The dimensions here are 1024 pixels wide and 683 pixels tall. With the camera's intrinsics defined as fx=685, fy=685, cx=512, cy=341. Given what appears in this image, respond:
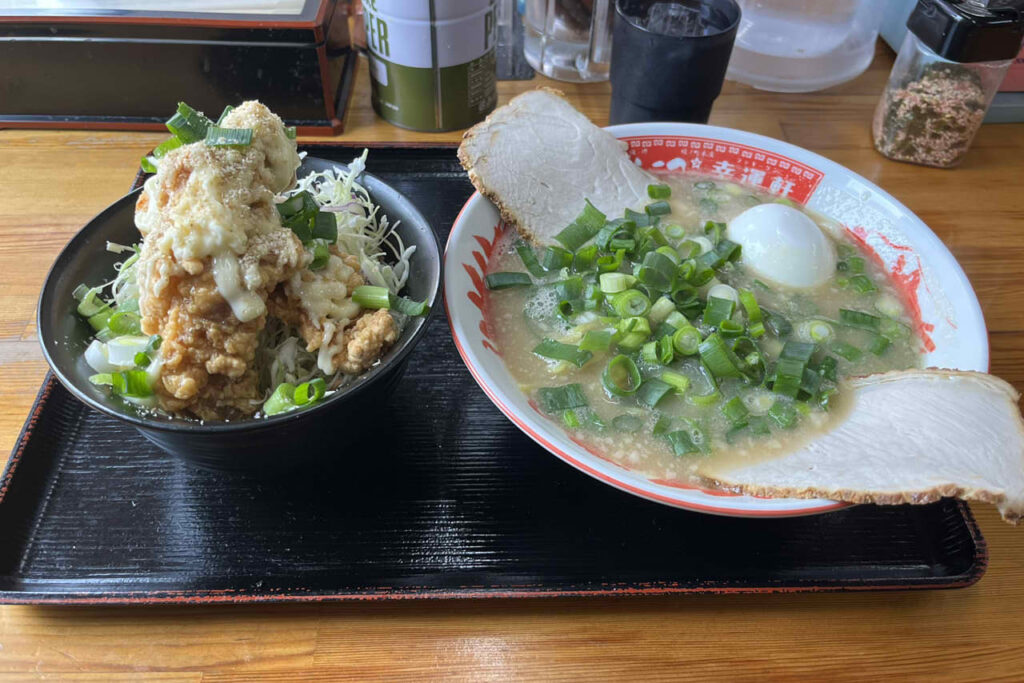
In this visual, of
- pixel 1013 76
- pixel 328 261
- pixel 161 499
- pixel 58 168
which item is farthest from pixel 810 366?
pixel 58 168

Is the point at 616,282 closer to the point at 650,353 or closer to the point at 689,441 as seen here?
the point at 650,353

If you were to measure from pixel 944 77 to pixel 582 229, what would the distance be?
1168 millimetres

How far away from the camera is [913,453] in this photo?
3.60 ft

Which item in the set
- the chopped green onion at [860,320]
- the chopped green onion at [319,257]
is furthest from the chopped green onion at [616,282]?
the chopped green onion at [319,257]

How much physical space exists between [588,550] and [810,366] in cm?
59

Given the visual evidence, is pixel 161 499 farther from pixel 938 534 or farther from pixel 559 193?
pixel 938 534

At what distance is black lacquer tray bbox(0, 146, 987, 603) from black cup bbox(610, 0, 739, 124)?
3.63 ft

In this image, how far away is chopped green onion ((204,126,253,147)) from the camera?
44.9 inches

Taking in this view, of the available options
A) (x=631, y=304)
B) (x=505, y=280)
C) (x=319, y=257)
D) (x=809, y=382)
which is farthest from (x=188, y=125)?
(x=809, y=382)

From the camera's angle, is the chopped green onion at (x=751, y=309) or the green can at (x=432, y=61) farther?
the green can at (x=432, y=61)

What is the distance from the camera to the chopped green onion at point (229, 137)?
1.14 meters

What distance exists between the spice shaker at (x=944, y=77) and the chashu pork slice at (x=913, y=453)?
1.08 m

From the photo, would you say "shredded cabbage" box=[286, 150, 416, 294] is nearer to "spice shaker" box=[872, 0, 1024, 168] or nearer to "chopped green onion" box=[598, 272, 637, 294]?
"chopped green onion" box=[598, 272, 637, 294]

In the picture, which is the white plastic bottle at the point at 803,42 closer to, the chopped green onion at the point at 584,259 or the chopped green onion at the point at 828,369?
the chopped green onion at the point at 584,259
